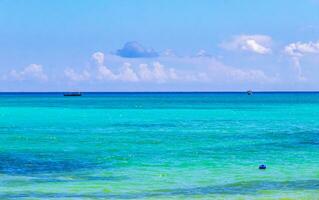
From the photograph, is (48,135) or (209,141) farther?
(48,135)

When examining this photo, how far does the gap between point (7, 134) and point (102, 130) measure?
1116cm

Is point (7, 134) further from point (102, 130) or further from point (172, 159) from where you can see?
point (172, 159)

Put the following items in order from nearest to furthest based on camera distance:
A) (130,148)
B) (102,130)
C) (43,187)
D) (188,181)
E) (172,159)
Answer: (43,187) < (188,181) < (172,159) < (130,148) < (102,130)

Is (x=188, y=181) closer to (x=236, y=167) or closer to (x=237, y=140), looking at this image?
(x=236, y=167)

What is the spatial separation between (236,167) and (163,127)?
126 feet

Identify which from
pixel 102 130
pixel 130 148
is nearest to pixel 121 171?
pixel 130 148

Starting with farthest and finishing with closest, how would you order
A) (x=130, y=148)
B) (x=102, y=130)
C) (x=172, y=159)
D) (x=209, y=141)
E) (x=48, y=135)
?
(x=102, y=130) < (x=48, y=135) < (x=209, y=141) < (x=130, y=148) < (x=172, y=159)

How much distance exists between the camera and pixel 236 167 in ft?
135

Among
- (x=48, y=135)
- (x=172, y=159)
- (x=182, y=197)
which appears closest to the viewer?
(x=182, y=197)

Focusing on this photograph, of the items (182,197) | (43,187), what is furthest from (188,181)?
(43,187)

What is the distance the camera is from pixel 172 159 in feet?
151

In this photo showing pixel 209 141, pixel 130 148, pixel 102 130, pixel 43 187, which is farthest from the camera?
pixel 102 130

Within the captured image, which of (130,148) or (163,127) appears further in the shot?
(163,127)

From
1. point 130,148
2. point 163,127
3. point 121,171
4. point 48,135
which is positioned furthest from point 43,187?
point 163,127
